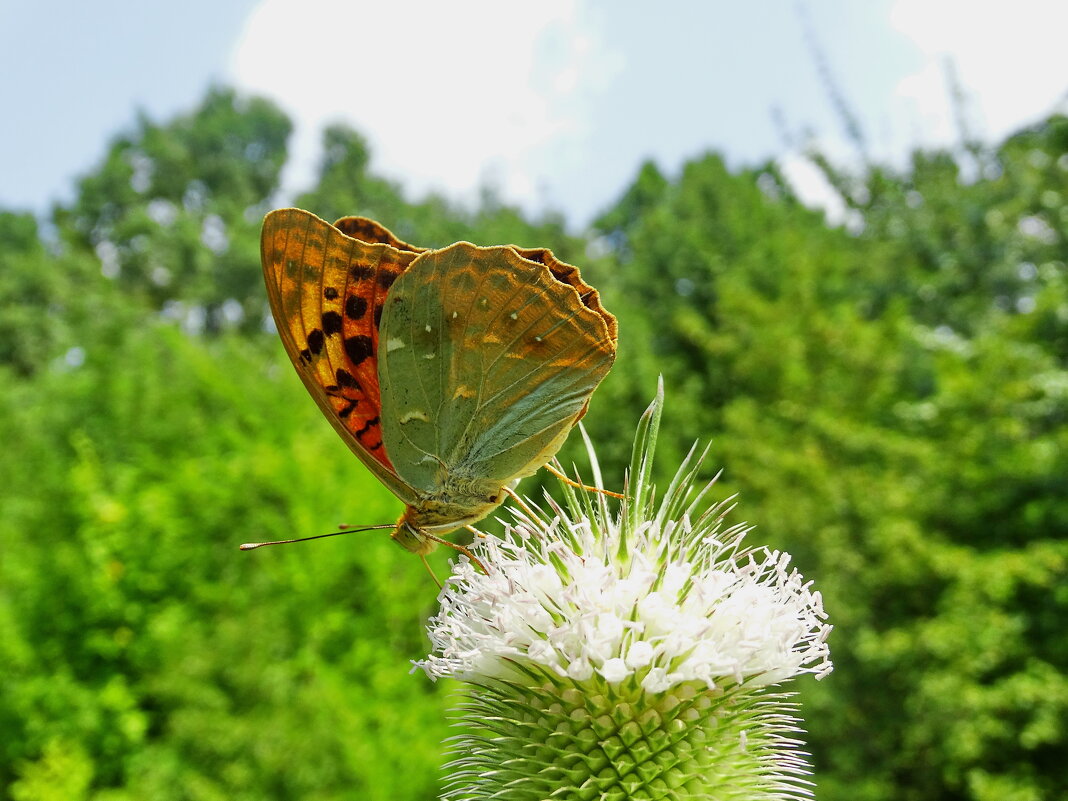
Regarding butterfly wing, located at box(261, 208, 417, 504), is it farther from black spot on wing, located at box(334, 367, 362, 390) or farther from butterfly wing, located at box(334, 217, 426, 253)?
butterfly wing, located at box(334, 217, 426, 253)

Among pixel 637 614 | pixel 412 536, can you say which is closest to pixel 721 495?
pixel 412 536

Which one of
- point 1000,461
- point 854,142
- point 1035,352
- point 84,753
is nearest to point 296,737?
point 84,753

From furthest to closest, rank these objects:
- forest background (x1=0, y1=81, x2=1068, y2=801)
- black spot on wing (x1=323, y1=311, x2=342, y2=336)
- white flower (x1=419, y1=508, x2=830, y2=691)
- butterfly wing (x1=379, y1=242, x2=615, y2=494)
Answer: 1. forest background (x1=0, y1=81, x2=1068, y2=801)
2. black spot on wing (x1=323, y1=311, x2=342, y2=336)
3. butterfly wing (x1=379, y1=242, x2=615, y2=494)
4. white flower (x1=419, y1=508, x2=830, y2=691)

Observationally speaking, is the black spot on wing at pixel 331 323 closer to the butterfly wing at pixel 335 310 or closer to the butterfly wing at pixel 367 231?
the butterfly wing at pixel 335 310

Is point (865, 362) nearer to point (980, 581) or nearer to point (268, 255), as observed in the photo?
point (980, 581)

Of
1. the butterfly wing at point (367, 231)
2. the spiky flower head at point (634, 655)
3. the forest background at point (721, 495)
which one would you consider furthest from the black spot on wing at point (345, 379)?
the forest background at point (721, 495)

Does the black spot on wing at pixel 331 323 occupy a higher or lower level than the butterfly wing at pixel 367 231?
lower

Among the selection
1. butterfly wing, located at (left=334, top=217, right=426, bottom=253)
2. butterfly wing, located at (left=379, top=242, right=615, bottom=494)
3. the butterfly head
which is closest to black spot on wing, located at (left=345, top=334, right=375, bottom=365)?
butterfly wing, located at (left=379, top=242, right=615, bottom=494)
